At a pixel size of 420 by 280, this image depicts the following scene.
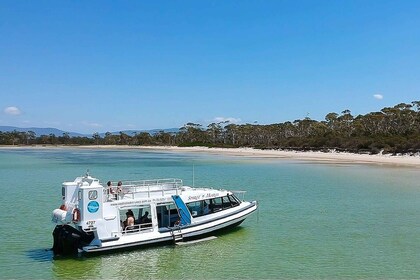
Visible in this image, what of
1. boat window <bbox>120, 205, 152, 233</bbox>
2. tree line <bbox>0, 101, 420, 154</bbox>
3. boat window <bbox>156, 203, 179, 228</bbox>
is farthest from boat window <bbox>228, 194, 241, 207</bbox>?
tree line <bbox>0, 101, 420, 154</bbox>

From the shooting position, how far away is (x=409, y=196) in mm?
32781

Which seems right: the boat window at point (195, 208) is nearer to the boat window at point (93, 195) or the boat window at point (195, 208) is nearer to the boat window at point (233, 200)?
the boat window at point (233, 200)

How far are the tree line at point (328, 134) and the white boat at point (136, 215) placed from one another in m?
64.0

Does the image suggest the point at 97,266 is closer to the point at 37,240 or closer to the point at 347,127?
the point at 37,240

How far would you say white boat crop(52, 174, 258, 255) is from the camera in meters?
16.8

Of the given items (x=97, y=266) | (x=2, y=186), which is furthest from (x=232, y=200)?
(x=2, y=186)

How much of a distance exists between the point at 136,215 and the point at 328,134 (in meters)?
99.8

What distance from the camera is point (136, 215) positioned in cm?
2095

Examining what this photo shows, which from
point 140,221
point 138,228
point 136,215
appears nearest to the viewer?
point 138,228

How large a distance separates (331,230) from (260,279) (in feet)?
27.0

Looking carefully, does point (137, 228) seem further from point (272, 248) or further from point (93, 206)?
point (272, 248)

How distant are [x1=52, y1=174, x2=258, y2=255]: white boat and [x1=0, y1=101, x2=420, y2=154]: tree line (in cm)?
6403

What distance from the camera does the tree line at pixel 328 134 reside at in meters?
88.2

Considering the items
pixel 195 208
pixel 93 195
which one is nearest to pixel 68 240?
pixel 93 195
